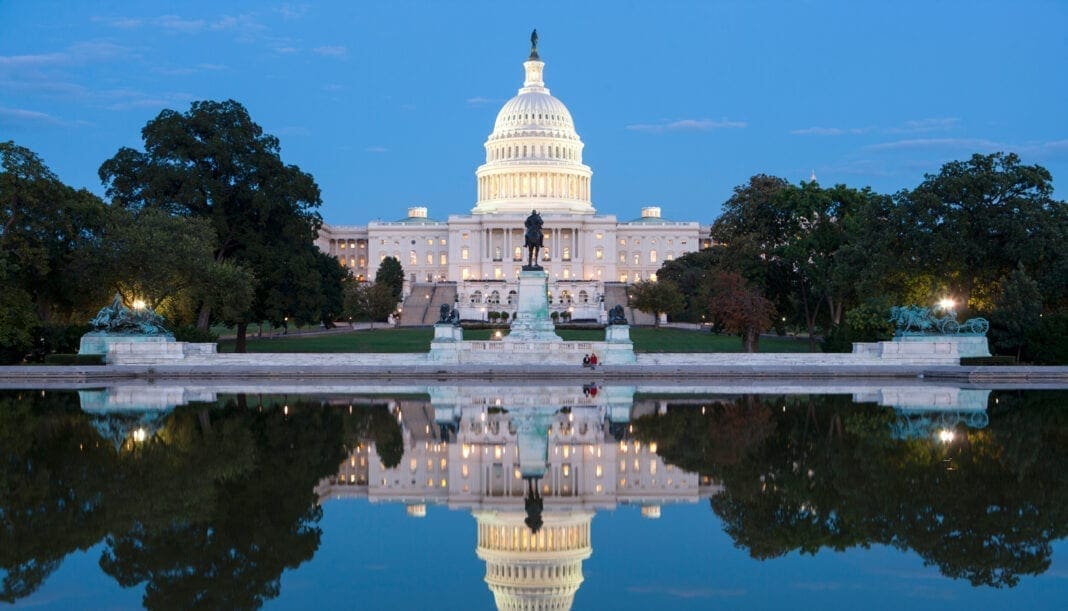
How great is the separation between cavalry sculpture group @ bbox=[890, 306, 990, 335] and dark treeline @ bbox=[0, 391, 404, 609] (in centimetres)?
2651

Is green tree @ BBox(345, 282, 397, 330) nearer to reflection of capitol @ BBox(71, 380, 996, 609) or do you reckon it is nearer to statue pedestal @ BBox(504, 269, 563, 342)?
statue pedestal @ BBox(504, 269, 563, 342)

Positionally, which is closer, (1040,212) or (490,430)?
(490,430)

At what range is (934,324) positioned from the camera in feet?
148

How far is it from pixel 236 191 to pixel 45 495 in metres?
45.0

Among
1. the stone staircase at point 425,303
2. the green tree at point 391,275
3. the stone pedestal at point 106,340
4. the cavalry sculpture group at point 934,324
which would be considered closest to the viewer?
the stone pedestal at point 106,340

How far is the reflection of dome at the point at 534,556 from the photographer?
1039cm

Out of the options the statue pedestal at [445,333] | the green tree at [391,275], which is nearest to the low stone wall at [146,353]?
the statue pedestal at [445,333]

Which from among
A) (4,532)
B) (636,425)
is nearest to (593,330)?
(636,425)

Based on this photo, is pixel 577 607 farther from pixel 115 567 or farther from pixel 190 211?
pixel 190 211

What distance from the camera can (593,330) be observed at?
8412 cm

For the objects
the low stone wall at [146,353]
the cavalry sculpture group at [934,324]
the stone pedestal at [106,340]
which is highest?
the cavalry sculpture group at [934,324]

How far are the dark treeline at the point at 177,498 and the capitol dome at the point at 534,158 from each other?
424ft

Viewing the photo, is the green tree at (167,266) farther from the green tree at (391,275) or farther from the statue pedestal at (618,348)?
the green tree at (391,275)

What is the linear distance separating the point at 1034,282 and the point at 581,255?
106835 millimetres
